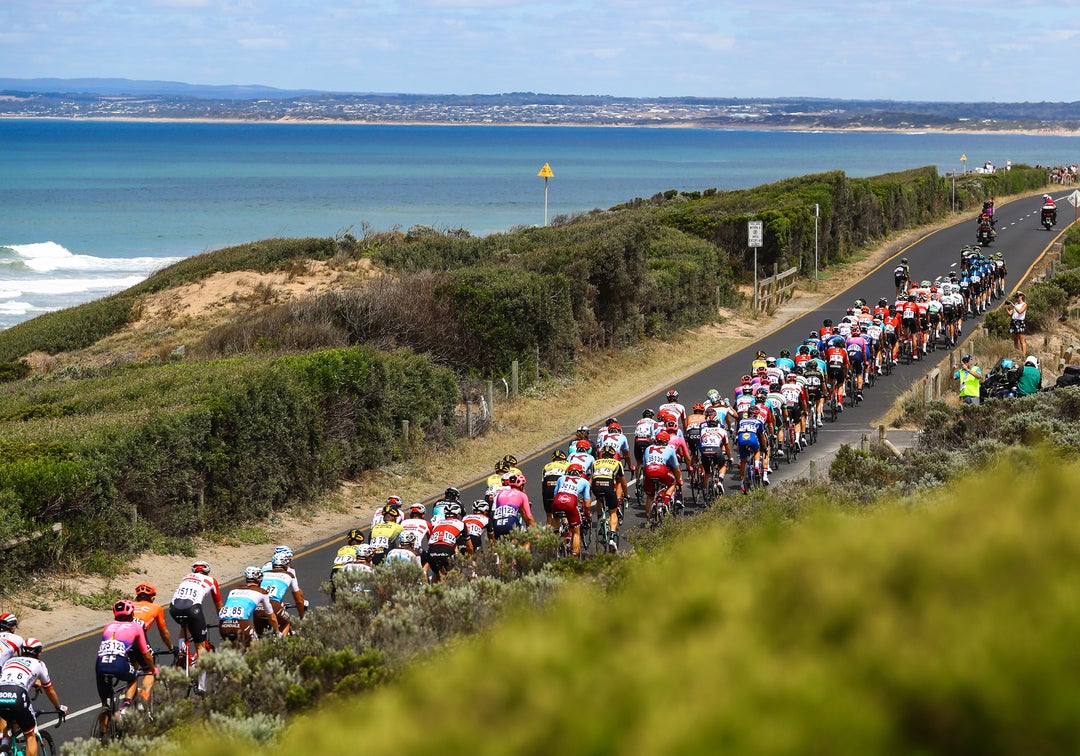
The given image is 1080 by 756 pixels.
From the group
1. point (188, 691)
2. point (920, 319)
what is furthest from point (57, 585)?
point (920, 319)

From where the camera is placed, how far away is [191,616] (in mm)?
12023

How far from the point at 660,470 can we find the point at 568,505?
2.42 m

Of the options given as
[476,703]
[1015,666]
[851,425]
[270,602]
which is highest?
[1015,666]

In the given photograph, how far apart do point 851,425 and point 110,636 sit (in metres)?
18.3

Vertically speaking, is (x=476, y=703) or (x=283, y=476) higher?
(x=476, y=703)

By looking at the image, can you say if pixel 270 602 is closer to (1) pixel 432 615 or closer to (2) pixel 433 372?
(1) pixel 432 615

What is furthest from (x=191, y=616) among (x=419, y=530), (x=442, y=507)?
(x=442, y=507)

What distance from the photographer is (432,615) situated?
9961 millimetres

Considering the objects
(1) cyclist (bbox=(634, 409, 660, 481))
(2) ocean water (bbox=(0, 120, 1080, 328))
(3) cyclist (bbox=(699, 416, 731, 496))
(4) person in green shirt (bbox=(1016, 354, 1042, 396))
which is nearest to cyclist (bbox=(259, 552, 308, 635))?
(3) cyclist (bbox=(699, 416, 731, 496))

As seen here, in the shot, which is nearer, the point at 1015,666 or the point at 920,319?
the point at 1015,666

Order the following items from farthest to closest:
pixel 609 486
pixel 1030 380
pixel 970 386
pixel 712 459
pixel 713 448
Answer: pixel 970 386 → pixel 1030 380 → pixel 712 459 → pixel 713 448 → pixel 609 486

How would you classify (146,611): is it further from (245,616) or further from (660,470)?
(660,470)

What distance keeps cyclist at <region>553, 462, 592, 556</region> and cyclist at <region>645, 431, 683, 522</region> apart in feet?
5.80

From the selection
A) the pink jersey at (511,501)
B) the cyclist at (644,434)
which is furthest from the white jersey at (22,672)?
the cyclist at (644,434)
